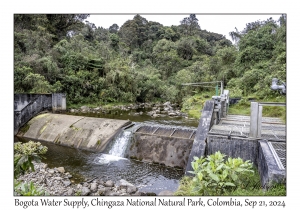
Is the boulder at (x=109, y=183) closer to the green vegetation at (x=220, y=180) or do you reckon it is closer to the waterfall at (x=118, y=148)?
the waterfall at (x=118, y=148)

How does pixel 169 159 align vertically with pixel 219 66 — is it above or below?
below

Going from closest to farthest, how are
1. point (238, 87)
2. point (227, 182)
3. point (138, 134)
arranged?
point (227, 182), point (138, 134), point (238, 87)

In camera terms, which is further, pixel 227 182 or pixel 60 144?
pixel 60 144

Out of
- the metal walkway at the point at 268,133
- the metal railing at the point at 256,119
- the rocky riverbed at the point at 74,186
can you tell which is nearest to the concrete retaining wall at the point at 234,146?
the metal walkway at the point at 268,133

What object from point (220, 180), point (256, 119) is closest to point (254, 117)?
point (256, 119)

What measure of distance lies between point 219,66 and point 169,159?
17681 millimetres

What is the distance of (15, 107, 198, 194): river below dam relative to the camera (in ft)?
22.4

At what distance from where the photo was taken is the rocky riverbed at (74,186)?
6.00 metres

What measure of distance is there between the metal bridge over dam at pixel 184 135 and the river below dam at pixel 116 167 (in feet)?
1.03

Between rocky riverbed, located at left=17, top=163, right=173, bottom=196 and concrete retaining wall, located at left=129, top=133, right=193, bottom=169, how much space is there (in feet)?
6.41
